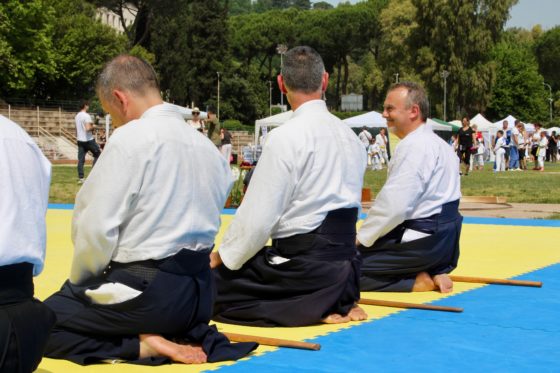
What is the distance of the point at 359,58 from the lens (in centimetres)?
11950

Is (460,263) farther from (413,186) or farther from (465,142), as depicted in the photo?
(465,142)

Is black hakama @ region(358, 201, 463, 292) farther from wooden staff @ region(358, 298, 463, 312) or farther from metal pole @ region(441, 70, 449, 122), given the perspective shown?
metal pole @ region(441, 70, 449, 122)

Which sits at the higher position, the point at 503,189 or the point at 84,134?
the point at 84,134

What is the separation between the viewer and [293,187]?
6.00 m

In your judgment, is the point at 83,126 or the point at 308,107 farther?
the point at 83,126

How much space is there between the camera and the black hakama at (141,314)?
489 cm

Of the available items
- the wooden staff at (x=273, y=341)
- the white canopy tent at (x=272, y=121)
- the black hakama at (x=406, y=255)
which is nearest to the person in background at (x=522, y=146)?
the white canopy tent at (x=272, y=121)

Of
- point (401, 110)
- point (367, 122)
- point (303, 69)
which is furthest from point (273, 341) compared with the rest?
point (367, 122)

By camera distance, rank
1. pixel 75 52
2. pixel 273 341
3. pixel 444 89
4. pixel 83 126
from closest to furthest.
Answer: pixel 273 341 < pixel 83 126 < pixel 75 52 < pixel 444 89

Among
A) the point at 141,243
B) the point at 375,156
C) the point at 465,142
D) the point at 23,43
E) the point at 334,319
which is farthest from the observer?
the point at 23,43

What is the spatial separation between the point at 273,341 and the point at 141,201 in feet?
4.01

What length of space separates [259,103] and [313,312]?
88103mm

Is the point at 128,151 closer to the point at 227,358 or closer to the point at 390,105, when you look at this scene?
the point at 227,358

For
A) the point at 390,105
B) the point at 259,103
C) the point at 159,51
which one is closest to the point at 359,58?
the point at 259,103
